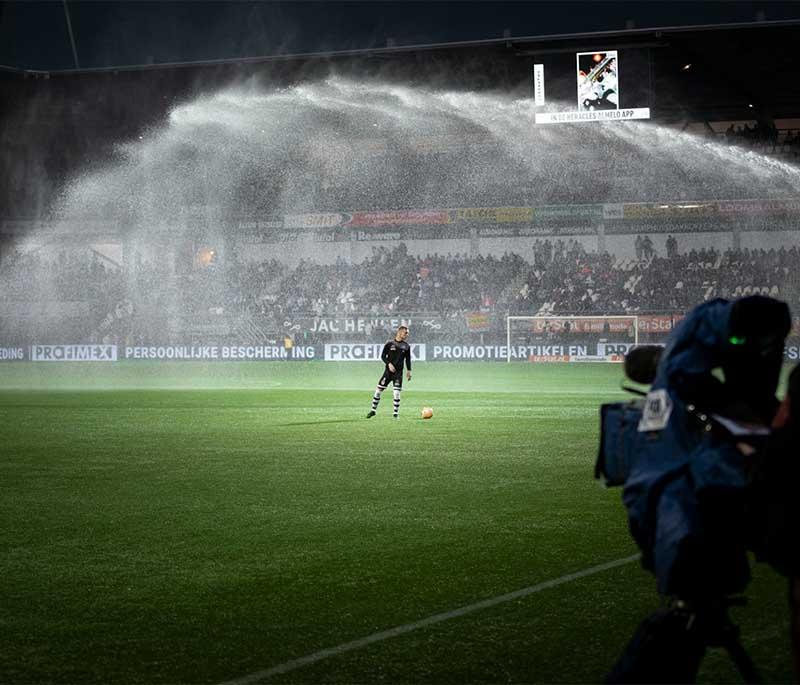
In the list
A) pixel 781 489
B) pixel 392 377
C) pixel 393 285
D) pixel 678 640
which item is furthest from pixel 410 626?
pixel 393 285

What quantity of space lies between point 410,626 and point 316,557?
2.25m

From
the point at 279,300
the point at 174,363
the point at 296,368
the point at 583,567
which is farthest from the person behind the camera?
the point at 279,300

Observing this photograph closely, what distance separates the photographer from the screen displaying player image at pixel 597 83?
37531 mm

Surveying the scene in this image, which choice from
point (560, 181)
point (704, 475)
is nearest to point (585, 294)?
point (560, 181)

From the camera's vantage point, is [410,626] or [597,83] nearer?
[410,626]

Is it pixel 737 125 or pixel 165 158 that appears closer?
pixel 737 125

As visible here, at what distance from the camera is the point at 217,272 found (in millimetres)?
52531

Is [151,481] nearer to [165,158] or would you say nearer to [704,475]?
[704,475]

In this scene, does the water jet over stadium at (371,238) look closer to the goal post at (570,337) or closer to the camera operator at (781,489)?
the goal post at (570,337)

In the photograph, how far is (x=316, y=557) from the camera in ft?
28.5

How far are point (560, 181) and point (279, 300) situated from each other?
12976mm

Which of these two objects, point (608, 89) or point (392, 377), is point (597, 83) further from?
point (392, 377)

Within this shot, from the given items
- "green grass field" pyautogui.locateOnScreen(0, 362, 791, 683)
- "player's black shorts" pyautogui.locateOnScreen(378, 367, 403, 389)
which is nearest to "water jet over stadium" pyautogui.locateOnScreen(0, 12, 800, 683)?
"green grass field" pyautogui.locateOnScreen(0, 362, 791, 683)

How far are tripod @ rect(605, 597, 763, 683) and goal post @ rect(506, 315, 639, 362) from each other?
39.9 meters
